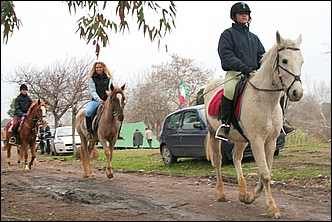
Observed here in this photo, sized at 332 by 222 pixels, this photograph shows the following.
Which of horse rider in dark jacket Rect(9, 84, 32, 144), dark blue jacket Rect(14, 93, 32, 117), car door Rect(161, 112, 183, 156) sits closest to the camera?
car door Rect(161, 112, 183, 156)

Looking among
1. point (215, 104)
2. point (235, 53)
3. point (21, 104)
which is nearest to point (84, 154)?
point (21, 104)

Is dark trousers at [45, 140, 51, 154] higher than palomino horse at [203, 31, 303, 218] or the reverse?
the reverse

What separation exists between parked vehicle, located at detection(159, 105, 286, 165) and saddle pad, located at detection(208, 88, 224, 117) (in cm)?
424

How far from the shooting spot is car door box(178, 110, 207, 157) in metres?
12.4

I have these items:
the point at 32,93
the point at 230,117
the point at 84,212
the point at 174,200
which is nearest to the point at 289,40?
the point at 230,117

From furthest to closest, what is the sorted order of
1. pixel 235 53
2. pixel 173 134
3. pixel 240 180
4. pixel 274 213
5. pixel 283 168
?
1. pixel 173 134
2. pixel 283 168
3. pixel 235 53
4. pixel 240 180
5. pixel 274 213

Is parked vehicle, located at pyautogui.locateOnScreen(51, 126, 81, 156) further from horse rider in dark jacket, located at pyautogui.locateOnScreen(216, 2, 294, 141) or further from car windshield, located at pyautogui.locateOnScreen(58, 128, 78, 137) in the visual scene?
horse rider in dark jacket, located at pyautogui.locateOnScreen(216, 2, 294, 141)

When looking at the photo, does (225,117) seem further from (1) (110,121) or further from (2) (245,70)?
(1) (110,121)

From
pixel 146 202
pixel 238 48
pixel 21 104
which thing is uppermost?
pixel 238 48

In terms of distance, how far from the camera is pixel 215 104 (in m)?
7.39

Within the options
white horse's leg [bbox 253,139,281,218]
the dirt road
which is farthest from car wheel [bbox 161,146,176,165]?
white horse's leg [bbox 253,139,281,218]

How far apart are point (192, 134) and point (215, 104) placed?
5425 millimetres

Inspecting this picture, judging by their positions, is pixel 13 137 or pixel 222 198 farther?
pixel 13 137

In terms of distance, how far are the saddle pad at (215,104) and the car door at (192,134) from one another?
15.5ft
